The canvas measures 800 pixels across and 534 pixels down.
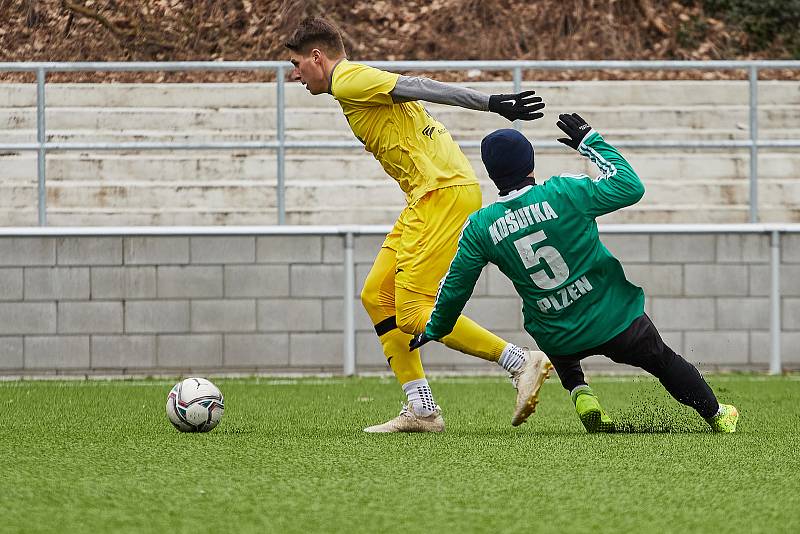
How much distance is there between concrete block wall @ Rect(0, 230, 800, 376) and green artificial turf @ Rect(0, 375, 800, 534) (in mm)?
3169

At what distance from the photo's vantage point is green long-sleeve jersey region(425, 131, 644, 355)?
20.1 feet

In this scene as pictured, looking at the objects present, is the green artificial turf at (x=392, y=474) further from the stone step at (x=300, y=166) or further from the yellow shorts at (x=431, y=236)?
the stone step at (x=300, y=166)

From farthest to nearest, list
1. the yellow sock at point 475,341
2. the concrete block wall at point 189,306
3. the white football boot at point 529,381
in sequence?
1. the concrete block wall at point 189,306
2. the yellow sock at point 475,341
3. the white football boot at point 529,381

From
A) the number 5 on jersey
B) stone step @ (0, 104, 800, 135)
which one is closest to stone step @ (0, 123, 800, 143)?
stone step @ (0, 104, 800, 135)

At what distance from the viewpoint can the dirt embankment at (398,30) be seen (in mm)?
17141

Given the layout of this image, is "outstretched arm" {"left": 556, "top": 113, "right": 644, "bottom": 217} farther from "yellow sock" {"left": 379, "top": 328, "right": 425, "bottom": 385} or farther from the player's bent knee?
"yellow sock" {"left": 379, "top": 328, "right": 425, "bottom": 385}

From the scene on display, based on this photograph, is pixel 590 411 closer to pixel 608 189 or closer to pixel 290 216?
pixel 608 189

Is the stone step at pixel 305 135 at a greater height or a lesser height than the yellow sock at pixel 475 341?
greater

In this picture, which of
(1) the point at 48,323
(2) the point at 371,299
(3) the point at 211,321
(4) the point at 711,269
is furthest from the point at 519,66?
(2) the point at 371,299

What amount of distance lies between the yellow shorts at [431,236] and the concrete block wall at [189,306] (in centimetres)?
489

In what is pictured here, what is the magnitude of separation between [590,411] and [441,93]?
1526 mm

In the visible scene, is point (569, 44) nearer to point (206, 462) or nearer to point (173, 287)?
point (173, 287)

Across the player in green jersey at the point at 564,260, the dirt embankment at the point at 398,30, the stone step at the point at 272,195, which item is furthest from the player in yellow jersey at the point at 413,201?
the dirt embankment at the point at 398,30

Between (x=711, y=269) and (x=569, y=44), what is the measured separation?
294 inches
